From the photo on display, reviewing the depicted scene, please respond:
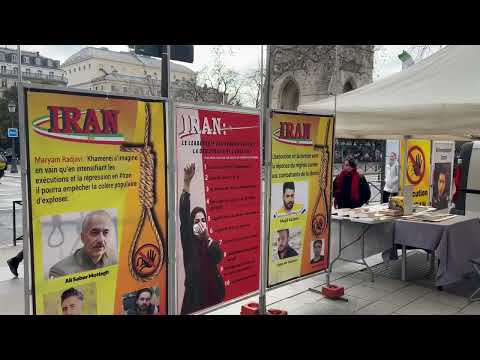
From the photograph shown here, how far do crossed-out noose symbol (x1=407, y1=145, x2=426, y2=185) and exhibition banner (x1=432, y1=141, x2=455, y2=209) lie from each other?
1.46 ft

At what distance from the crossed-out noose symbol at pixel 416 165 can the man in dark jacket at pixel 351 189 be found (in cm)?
222

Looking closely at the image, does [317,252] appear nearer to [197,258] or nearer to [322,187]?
[322,187]

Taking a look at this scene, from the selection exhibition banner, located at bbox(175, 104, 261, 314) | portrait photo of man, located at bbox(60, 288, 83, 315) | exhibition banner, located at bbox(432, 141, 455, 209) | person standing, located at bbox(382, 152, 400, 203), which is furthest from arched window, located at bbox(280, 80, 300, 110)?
portrait photo of man, located at bbox(60, 288, 83, 315)

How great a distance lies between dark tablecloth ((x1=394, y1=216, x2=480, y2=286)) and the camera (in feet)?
17.0

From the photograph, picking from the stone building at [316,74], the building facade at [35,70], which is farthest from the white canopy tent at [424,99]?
the building facade at [35,70]

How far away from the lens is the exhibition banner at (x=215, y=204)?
10.5 ft

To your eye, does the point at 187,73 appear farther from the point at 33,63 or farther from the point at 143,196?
the point at 33,63

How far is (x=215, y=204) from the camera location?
11.2ft

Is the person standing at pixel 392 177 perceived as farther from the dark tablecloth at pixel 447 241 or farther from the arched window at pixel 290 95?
the arched window at pixel 290 95

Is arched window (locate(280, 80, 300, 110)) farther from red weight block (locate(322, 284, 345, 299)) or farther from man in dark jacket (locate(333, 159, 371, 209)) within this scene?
red weight block (locate(322, 284, 345, 299))

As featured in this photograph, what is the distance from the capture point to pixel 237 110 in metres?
3.47

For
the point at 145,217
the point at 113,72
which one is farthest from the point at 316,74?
the point at 145,217

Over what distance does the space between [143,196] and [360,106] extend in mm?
3524

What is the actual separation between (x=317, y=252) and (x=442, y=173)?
6796mm
